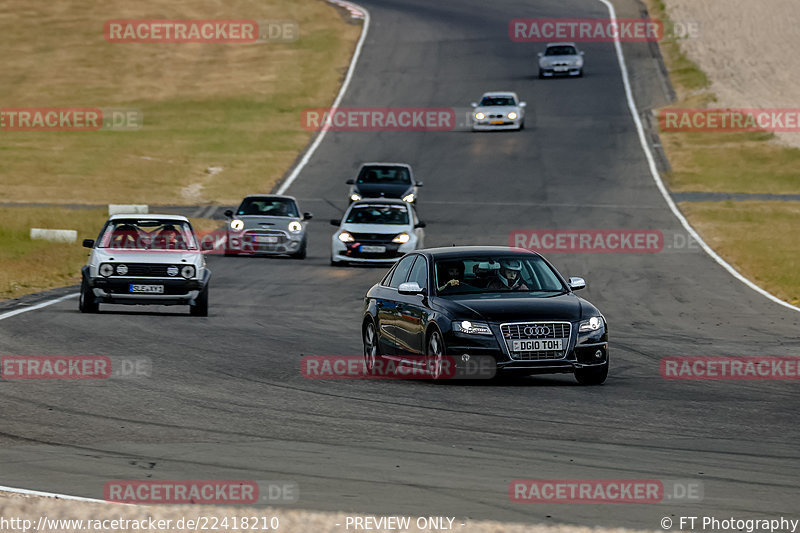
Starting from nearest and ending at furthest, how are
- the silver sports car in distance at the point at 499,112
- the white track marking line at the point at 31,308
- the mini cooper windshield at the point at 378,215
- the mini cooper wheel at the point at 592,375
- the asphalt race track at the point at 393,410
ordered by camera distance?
the asphalt race track at the point at 393,410
the mini cooper wheel at the point at 592,375
the white track marking line at the point at 31,308
the mini cooper windshield at the point at 378,215
the silver sports car in distance at the point at 499,112

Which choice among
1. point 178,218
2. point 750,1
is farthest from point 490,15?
point 178,218

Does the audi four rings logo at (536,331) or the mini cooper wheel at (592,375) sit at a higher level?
the audi four rings logo at (536,331)

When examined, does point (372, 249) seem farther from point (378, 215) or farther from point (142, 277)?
point (142, 277)

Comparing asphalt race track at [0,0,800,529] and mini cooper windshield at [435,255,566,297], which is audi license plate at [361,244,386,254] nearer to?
asphalt race track at [0,0,800,529]

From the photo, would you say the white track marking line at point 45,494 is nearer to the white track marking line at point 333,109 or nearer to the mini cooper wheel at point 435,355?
the mini cooper wheel at point 435,355

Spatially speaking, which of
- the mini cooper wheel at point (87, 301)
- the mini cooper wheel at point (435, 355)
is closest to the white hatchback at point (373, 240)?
the mini cooper wheel at point (87, 301)

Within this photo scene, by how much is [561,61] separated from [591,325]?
48797 millimetres

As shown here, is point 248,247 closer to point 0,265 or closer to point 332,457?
point 0,265

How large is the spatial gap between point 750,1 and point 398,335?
65314 mm

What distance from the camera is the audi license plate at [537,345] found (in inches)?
547

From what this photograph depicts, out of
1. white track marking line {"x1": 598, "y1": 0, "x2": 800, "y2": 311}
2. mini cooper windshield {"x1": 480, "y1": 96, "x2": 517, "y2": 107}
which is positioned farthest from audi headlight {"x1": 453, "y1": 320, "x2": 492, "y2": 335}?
mini cooper windshield {"x1": 480, "y1": 96, "x2": 517, "y2": 107}

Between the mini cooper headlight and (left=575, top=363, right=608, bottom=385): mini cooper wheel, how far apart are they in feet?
27.3

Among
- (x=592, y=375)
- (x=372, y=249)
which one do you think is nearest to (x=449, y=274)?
(x=592, y=375)

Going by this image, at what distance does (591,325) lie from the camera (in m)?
14.2
